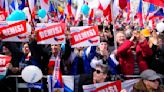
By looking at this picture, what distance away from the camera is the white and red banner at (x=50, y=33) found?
799 centimetres

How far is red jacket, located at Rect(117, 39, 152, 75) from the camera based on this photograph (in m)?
7.68

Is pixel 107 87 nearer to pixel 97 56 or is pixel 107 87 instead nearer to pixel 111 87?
pixel 111 87

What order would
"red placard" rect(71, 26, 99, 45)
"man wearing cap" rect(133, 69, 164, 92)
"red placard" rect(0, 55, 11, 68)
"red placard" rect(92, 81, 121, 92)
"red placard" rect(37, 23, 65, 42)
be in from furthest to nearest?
"red placard" rect(71, 26, 99, 45) → "red placard" rect(37, 23, 65, 42) → "red placard" rect(92, 81, 121, 92) → "red placard" rect(0, 55, 11, 68) → "man wearing cap" rect(133, 69, 164, 92)

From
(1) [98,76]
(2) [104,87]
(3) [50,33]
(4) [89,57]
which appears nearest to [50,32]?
(3) [50,33]

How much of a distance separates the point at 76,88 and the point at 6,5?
8751mm

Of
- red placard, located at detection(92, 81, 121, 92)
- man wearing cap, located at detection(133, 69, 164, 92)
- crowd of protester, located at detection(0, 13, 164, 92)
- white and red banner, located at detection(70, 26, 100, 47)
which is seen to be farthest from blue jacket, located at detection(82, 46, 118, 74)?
man wearing cap, located at detection(133, 69, 164, 92)

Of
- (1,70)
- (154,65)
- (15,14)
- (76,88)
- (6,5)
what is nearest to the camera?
(1,70)

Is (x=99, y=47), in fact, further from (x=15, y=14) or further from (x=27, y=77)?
(x=15, y=14)

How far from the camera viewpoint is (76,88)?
743 cm

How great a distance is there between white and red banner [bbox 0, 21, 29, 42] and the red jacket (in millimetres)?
1707

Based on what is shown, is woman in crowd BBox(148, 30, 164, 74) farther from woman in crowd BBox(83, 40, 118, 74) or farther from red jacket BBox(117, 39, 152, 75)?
woman in crowd BBox(83, 40, 118, 74)

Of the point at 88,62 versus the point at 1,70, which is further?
the point at 88,62

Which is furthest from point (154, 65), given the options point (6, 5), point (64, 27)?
point (6, 5)

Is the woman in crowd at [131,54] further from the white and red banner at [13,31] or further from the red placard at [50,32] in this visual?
the white and red banner at [13,31]
